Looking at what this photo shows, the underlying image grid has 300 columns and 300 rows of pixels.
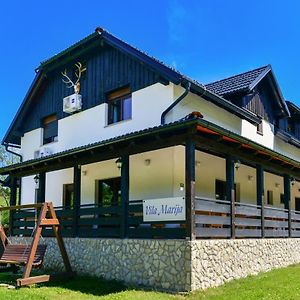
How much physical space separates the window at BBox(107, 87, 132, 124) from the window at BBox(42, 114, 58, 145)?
12.1 feet

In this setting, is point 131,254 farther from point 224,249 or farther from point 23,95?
point 23,95

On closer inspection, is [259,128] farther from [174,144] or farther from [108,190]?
[174,144]

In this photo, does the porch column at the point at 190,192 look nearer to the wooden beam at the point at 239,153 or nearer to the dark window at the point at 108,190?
the wooden beam at the point at 239,153

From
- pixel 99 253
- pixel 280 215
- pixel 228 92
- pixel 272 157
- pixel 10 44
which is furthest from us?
pixel 10 44

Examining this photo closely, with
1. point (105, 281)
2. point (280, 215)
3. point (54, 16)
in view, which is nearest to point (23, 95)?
point (54, 16)

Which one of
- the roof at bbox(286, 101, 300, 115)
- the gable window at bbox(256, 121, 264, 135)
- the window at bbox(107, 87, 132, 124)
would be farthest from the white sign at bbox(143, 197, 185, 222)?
the roof at bbox(286, 101, 300, 115)

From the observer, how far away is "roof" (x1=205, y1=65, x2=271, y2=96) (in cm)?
1776

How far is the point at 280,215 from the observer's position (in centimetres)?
1553

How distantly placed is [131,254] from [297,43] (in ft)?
33.0

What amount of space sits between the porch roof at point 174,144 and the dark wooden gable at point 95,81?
281 cm

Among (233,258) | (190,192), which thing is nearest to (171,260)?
(190,192)

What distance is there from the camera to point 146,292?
33.9ft

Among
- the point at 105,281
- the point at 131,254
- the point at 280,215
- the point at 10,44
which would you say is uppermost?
the point at 10,44

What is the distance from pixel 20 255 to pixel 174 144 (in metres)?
5.34
